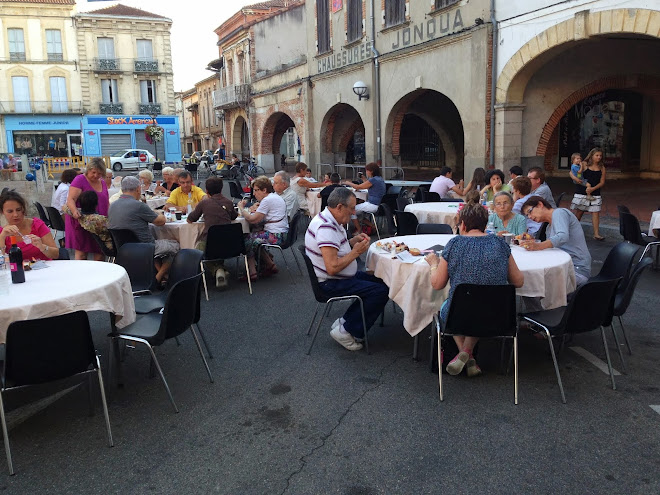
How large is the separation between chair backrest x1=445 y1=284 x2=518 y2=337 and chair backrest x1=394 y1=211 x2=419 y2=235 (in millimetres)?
3579

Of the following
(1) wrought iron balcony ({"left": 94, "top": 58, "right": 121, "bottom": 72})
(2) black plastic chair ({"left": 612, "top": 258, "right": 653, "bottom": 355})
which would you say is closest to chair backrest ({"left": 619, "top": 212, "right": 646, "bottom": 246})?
(2) black plastic chair ({"left": 612, "top": 258, "right": 653, "bottom": 355})

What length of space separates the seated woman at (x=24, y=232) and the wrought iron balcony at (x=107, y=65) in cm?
3967

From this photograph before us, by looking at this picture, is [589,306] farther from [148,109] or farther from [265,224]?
[148,109]

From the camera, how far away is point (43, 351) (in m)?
3.11

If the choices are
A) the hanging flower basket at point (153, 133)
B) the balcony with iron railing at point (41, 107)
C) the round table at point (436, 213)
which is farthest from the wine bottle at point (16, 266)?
the balcony with iron railing at point (41, 107)

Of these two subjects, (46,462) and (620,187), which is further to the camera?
(620,187)

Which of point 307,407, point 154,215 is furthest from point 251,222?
point 307,407

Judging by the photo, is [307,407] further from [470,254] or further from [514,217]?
[514,217]

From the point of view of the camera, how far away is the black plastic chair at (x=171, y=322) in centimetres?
369

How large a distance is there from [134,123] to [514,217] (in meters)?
39.9

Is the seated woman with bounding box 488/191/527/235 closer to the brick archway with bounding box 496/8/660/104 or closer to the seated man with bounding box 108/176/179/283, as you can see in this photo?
the seated man with bounding box 108/176/179/283

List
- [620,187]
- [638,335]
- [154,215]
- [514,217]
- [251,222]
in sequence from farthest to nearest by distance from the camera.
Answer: [620,187], [251,222], [154,215], [514,217], [638,335]

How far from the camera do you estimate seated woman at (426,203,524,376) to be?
3.69 meters

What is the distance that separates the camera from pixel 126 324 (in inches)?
156
